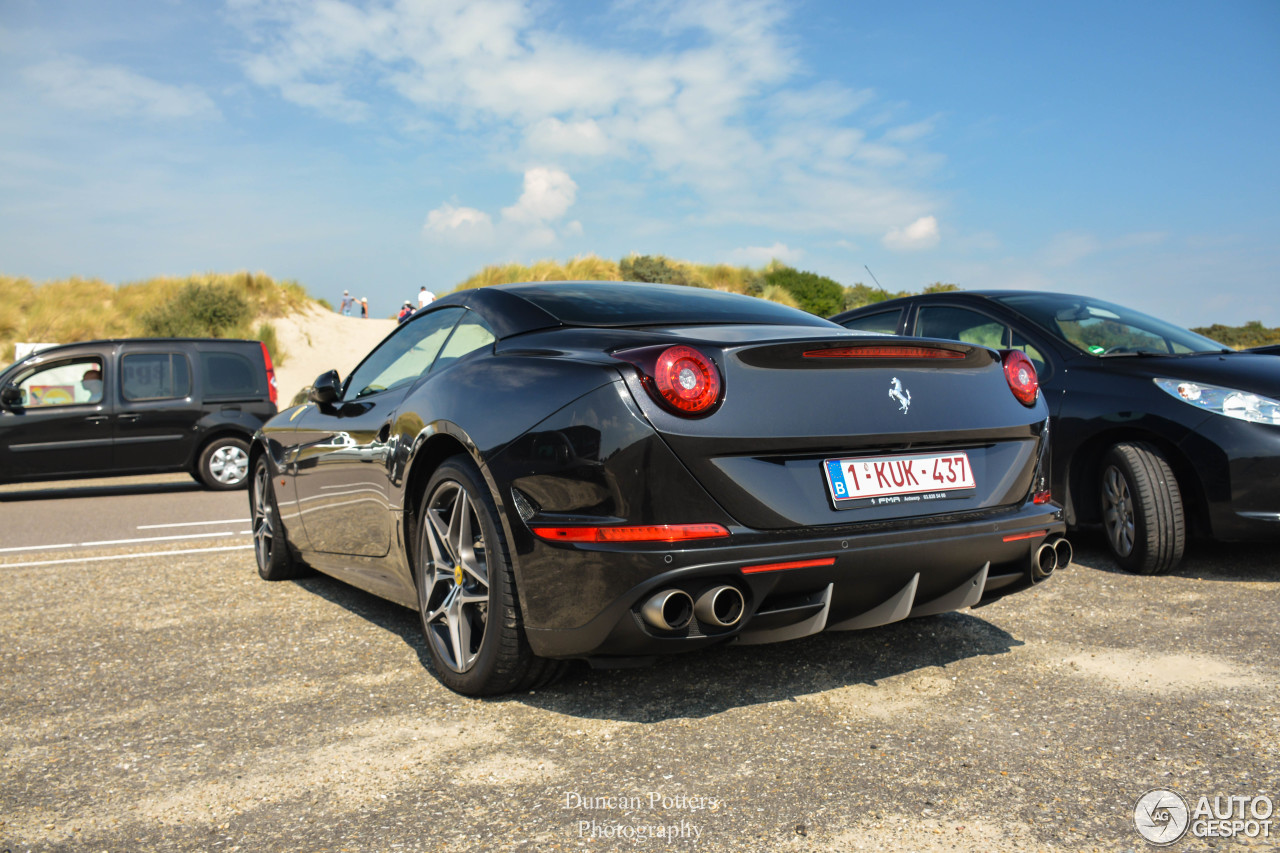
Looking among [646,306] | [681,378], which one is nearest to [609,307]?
[646,306]

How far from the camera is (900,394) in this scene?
9.72ft

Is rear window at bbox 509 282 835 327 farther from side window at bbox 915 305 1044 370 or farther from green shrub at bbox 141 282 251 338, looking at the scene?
green shrub at bbox 141 282 251 338

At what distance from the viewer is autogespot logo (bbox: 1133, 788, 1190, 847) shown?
7.02 feet

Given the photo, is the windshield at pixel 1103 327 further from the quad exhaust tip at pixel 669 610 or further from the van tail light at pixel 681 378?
the quad exhaust tip at pixel 669 610

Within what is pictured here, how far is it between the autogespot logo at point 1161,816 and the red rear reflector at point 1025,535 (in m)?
0.87

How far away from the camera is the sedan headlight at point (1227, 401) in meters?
4.59

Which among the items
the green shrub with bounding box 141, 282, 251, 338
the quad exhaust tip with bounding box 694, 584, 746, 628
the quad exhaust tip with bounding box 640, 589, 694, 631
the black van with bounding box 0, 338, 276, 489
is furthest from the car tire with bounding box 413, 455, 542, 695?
the green shrub with bounding box 141, 282, 251, 338

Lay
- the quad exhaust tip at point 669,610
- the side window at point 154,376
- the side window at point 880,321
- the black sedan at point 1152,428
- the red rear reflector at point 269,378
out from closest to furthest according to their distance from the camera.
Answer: the quad exhaust tip at point 669,610, the black sedan at point 1152,428, the side window at point 880,321, the side window at point 154,376, the red rear reflector at point 269,378

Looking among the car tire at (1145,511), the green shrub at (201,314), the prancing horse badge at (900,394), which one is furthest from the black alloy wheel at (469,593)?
the green shrub at (201,314)

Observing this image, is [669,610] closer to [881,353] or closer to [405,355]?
[881,353]

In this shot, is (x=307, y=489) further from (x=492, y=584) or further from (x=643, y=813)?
(x=643, y=813)

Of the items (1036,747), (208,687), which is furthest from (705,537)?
(208,687)

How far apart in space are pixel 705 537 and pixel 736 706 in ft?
2.33

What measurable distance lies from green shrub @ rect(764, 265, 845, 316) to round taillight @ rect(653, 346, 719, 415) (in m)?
27.1
